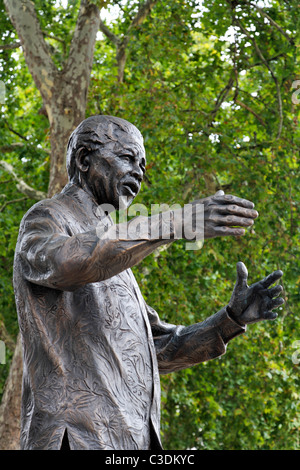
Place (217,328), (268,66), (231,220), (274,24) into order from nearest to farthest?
(231,220)
(217,328)
(274,24)
(268,66)

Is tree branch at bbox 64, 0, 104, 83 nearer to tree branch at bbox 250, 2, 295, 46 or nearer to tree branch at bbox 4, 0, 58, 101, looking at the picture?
tree branch at bbox 4, 0, 58, 101

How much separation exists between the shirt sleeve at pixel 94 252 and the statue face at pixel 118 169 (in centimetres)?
48

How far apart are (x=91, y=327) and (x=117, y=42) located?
10.4 m

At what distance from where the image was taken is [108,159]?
3336 mm

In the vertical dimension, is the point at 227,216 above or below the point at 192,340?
above

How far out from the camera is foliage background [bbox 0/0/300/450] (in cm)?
1061

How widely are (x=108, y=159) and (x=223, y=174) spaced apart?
9018mm

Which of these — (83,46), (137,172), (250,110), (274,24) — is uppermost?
(274,24)

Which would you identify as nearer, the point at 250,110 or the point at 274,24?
the point at 274,24

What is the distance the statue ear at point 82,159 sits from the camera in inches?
134

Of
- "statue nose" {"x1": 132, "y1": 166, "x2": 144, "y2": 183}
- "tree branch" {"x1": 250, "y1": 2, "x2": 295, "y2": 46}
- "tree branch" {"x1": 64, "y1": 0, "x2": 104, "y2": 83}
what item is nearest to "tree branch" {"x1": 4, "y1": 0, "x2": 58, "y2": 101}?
"tree branch" {"x1": 64, "y1": 0, "x2": 104, "y2": 83}

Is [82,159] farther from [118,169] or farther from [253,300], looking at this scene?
[253,300]

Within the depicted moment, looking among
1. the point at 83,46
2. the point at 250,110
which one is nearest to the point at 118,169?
the point at 83,46
